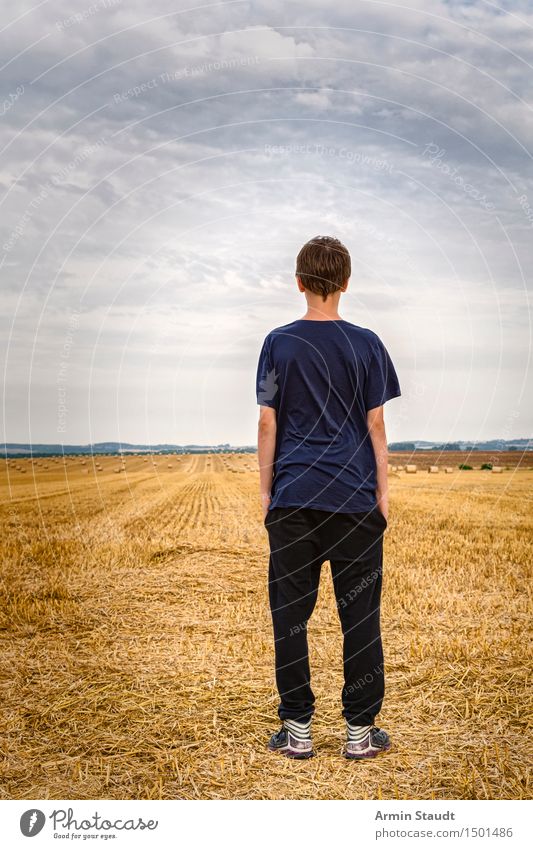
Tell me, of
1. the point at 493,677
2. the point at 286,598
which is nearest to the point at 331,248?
the point at 286,598

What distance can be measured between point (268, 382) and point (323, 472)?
1.72 ft

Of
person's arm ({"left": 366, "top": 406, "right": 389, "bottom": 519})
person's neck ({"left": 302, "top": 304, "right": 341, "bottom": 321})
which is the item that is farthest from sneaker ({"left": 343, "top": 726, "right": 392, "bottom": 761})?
person's neck ({"left": 302, "top": 304, "right": 341, "bottom": 321})

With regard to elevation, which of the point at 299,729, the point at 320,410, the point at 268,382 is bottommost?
the point at 299,729

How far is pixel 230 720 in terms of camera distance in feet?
A: 14.5

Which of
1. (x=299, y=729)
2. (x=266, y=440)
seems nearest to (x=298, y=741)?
(x=299, y=729)

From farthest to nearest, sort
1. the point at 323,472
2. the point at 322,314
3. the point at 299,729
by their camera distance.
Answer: the point at 299,729 → the point at 322,314 → the point at 323,472

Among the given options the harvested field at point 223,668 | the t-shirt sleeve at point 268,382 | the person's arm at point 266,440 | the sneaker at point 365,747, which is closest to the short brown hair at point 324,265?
the t-shirt sleeve at point 268,382

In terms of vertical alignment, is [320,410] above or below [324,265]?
below

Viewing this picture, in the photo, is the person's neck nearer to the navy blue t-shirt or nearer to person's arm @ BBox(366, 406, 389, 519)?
the navy blue t-shirt

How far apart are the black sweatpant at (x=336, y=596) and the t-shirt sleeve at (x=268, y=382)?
0.54 m

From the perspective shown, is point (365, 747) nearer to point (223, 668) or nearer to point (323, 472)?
point (323, 472)

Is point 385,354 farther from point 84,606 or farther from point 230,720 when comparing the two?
point 84,606

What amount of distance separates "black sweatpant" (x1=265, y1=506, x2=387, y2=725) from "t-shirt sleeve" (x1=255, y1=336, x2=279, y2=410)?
0.54m

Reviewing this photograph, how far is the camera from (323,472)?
11.8 feet
